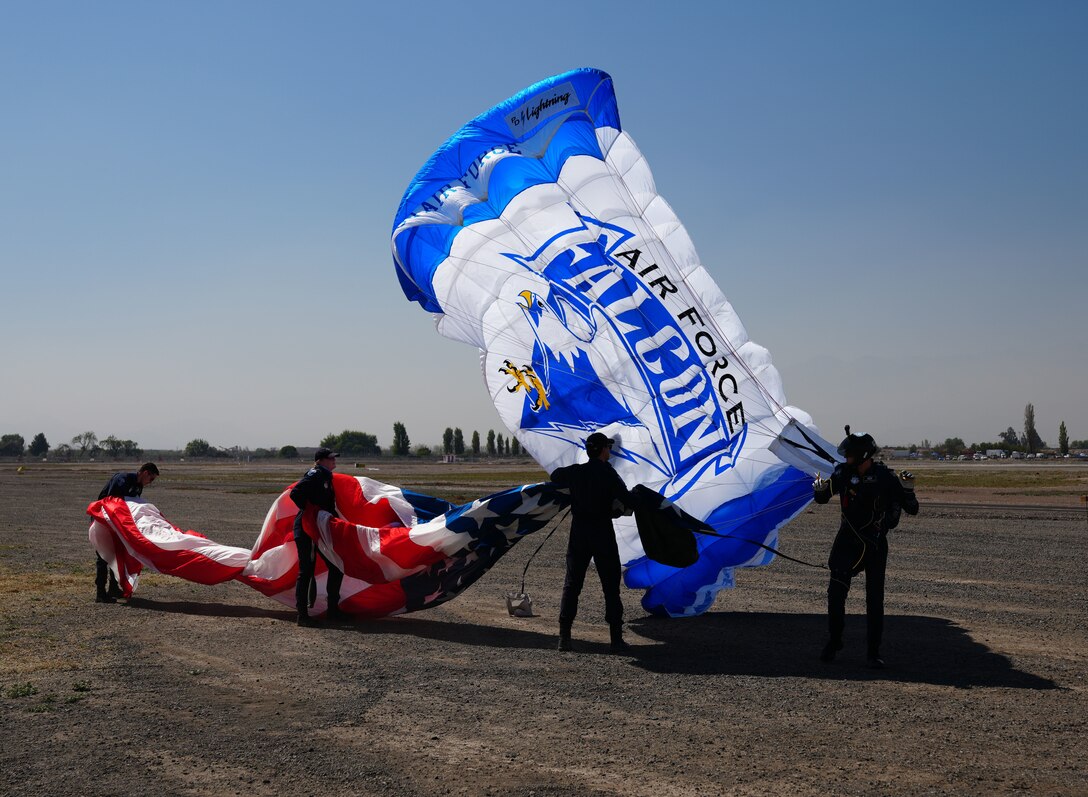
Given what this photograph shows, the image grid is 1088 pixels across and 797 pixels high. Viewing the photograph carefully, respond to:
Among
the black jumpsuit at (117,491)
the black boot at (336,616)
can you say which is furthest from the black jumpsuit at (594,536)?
the black jumpsuit at (117,491)

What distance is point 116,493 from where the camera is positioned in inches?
421

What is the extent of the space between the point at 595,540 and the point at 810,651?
2024 millimetres

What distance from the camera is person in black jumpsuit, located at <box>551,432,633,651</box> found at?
7.53 m

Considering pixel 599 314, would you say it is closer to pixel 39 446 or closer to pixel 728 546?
pixel 728 546

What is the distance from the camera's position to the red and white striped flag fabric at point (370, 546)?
835 cm

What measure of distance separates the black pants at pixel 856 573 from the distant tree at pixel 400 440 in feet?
501

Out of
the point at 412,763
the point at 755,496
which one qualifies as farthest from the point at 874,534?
the point at 412,763

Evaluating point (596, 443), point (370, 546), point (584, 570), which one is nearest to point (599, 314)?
point (596, 443)

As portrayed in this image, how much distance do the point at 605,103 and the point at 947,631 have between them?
6272mm

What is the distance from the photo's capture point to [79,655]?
7.37 metres

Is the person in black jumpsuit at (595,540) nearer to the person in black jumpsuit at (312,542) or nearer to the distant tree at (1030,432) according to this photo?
the person in black jumpsuit at (312,542)

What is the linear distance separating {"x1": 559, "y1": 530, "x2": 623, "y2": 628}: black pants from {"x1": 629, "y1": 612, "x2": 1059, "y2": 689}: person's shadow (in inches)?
18.1

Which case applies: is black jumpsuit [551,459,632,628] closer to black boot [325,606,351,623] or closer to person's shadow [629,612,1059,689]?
person's shadow [629,612,1059,689]

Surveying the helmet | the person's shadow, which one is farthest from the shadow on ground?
the helmet
